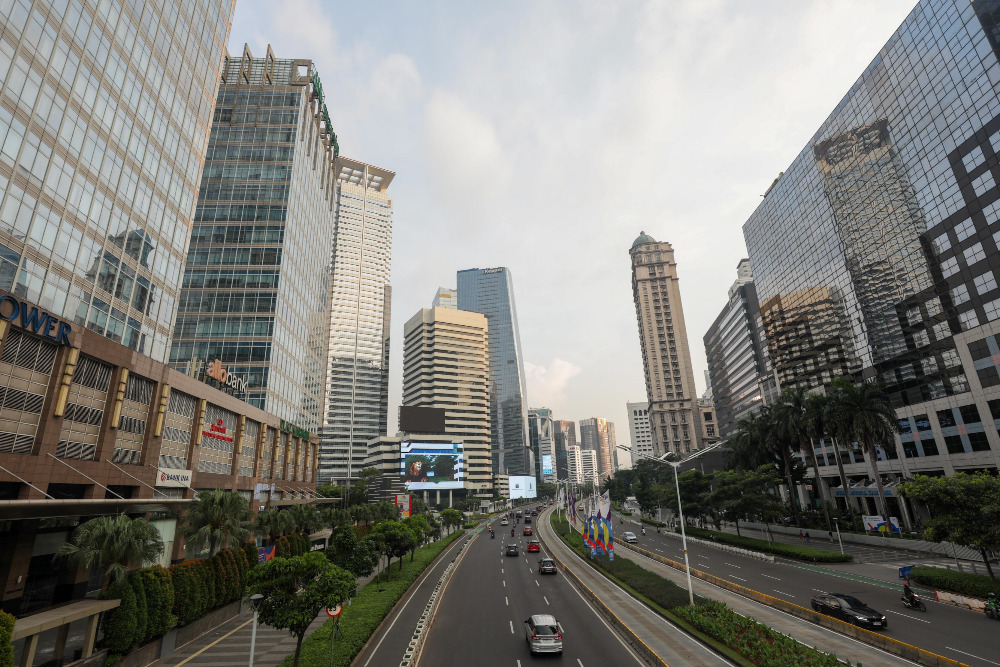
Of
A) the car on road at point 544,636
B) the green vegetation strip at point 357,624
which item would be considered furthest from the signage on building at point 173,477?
the car on road at point 544,636

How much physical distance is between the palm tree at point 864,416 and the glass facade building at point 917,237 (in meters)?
7.45

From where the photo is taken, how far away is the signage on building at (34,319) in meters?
25.9

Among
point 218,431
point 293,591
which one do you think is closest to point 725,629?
point 293,591

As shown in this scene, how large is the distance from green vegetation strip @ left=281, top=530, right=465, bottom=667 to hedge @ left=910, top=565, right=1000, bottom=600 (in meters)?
40.0

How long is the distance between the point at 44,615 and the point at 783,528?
9096 cm

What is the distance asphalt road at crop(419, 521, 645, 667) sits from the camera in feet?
80.7

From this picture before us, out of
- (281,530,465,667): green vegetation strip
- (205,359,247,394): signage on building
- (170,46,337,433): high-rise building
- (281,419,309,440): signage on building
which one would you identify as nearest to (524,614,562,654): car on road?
(281,530,465,667): green vegetation strip

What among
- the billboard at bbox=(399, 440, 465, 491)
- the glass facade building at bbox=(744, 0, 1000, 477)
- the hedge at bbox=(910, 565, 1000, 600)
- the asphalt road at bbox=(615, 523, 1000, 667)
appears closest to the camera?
the asphalt road at bbox=(615, 523, 1000, 667)

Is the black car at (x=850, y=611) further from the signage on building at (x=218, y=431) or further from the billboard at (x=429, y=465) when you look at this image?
the billboard at (x=429, y=465)

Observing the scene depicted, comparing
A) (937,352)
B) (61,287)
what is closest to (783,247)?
(937,352)

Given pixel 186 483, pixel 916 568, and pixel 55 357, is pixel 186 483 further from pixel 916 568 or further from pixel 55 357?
pixel 916 568

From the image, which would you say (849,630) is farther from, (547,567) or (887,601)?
(547,567)

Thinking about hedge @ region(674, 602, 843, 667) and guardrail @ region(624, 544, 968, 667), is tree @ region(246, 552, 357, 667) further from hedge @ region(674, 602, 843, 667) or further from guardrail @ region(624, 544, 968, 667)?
guardrail @ region(624, 544, 968, 667)

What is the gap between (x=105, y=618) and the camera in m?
24.9
